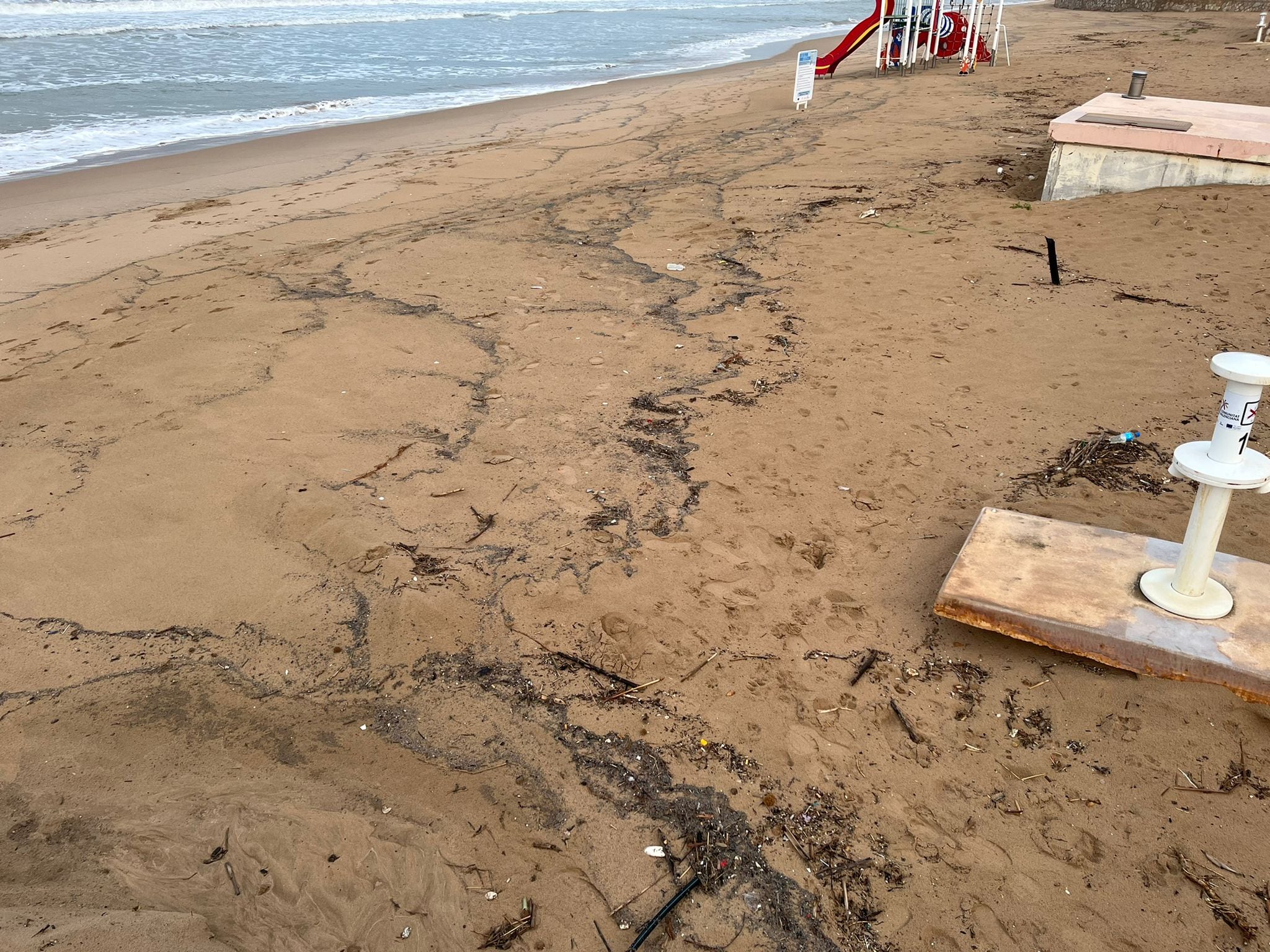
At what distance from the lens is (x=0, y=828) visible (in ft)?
7.10

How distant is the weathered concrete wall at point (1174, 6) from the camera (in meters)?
19.6

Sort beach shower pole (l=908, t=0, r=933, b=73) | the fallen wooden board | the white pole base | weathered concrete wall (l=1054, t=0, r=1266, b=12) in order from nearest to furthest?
1. the fallen wooden board
2. the white pole base
3. beach shower pole (l=908, t=0, r=933, b=73)
4. weathered concrete wall (l=1054, t=0, r=1266, b=12)

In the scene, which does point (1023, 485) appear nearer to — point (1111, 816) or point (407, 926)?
point (1111, 816)

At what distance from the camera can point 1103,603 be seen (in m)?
2.55

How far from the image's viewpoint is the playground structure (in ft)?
45.4

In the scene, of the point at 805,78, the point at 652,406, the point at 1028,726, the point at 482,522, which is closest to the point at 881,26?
the point at 805,78

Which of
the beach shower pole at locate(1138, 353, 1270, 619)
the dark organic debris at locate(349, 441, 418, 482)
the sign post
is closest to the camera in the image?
the beach shower pole at locate(1138, 353, 1270, 619)

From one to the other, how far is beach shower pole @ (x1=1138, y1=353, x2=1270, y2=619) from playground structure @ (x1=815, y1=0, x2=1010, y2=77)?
13.5 metres

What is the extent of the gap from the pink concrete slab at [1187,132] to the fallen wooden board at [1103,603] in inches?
182

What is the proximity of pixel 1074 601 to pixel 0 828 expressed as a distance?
3093 millimetres

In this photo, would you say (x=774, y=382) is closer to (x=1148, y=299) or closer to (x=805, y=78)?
(x=1148, y=299)

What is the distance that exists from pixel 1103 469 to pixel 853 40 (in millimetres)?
13324

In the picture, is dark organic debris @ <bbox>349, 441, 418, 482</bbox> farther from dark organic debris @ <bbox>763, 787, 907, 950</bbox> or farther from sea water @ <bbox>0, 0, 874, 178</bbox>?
sea water @ <bbox>0, 0, 874, 178</bbox>

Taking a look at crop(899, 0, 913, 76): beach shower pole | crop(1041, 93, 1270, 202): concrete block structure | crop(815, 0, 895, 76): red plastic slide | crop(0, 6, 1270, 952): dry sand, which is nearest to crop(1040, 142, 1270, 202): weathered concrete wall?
crop(1041, 93, 1270, 202): concrete block structure
